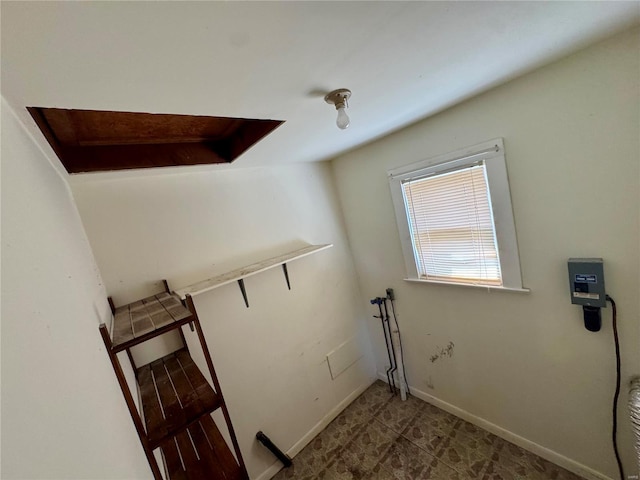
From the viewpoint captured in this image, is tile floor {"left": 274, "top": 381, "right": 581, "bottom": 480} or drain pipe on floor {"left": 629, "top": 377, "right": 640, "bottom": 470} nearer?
drain pipe on floor {"left": 629, "top": 377, "right": 640, "bottom": 470}

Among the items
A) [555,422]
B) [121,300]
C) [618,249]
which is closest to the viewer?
[618,249]

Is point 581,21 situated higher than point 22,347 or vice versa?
point 581,21

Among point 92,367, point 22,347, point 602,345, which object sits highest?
point 22,347

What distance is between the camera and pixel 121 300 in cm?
159

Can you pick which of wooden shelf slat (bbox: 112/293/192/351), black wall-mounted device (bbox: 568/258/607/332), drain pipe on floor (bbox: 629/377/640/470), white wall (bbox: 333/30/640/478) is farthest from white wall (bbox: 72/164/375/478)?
drain pipe on floor (bbox: 629/377/640/470)

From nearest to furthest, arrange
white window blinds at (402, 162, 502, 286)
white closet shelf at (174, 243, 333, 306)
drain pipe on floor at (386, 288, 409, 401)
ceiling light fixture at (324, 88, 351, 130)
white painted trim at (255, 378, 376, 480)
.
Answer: ceiling light fixture at (324, 88, 351, 130)
white closet shelf at (174, 243, 333, 306)
white window blinds at (402, 162, 502, 286)
white painted trim at (255, 378, 376, 480)
drain pipe on floor at (386, 288, 409, 401)

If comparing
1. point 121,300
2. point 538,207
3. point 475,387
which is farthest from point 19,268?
point 475,387

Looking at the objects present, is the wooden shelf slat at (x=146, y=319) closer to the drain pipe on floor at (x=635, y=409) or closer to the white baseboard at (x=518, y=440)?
the drain pipe on floor at (x=635, y=409)

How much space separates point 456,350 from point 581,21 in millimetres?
2061

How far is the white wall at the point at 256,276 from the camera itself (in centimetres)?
163

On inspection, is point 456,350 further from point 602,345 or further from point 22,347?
point 22,347

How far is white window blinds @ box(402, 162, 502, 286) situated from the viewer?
1724 mm

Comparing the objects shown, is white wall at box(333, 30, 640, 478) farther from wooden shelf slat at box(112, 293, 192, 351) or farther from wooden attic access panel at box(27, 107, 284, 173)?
wooden shelf slat at box(112, 293, 192, 351)

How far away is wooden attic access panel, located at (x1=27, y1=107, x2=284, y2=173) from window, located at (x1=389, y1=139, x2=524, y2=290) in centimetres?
117
